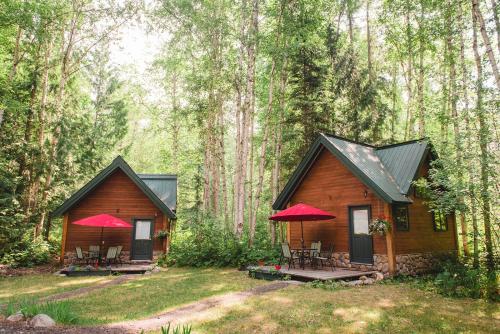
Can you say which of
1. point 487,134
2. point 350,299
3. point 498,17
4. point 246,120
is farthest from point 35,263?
point 498,17

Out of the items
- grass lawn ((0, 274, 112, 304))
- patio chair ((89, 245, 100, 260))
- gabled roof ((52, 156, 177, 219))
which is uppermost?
gabled roof ((52, 156, 177, 219))

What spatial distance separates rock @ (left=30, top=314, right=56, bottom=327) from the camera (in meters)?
5.32

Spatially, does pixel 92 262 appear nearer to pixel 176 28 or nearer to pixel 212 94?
pixel 212 94

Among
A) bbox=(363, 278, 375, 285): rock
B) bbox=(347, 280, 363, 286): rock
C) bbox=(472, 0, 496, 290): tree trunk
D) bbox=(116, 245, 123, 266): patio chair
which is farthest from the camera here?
bbox=(116, 245, 123, 266): patio chair

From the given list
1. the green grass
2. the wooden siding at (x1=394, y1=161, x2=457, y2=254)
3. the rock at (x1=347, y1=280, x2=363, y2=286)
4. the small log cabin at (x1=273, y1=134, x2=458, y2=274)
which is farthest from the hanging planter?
the wooden siding at (x1=394, y1=161, x2=457, y2=254)

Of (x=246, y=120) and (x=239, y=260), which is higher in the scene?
(x=246, y=120)

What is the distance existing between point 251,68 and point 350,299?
9.09m

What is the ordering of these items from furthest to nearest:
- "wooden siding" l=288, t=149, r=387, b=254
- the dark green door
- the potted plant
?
the dark green door < "wooden siding" l=288, t=149, r=387, b=254 < the potted plant

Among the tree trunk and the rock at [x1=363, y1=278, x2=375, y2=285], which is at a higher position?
the tree trunk

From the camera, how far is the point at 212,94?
17016 mm

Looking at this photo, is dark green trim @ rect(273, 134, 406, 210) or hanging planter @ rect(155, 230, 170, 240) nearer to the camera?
dark green trim @ rect(273, 134, 406, 210)

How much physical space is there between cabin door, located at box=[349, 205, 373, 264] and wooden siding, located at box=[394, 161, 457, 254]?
0.94 meters

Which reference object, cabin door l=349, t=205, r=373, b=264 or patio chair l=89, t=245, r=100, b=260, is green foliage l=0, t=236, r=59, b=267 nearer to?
patio chair l=89, t=245, r=100, b=260

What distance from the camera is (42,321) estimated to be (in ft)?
17.6
